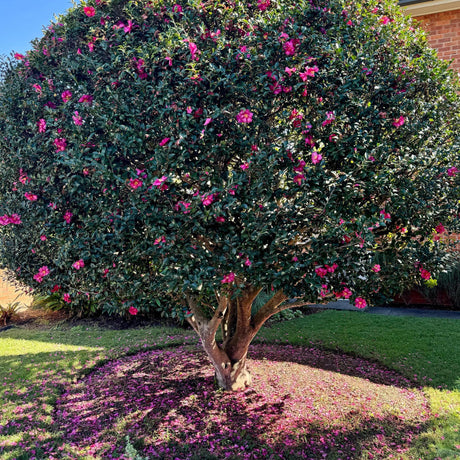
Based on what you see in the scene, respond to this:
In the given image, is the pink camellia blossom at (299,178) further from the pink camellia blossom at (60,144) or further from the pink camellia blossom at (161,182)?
the pink camellia blossom at (60,144)

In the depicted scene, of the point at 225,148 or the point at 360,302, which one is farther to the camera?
the point at 360,302

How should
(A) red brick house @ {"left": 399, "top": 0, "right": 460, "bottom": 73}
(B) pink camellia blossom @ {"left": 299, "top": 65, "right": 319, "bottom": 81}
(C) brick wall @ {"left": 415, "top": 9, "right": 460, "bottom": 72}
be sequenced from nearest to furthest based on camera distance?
(B) pink camellia blossom @ {"left": 299, "top": 65, "right": 319, "bottom": 81} → (A) red brick house @ {"left": 399, "top": 0, "right": 460, "bottom": 73} → (C) brick wall @ {"left": 415, "top": 9, "right": 460, "bottom": 72}

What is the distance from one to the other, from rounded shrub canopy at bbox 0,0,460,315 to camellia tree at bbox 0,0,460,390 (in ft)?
0.05

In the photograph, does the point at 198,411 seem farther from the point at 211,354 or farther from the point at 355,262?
the point at 355,262

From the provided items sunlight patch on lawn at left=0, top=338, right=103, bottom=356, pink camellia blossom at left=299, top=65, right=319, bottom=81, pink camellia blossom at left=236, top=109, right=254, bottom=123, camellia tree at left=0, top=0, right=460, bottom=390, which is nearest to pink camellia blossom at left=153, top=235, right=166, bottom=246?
camellia tree at left=0, top=0, right=460, bottom=390

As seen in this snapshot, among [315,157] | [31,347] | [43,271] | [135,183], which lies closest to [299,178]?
[315,157]

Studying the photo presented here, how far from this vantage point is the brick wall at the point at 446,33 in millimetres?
9430

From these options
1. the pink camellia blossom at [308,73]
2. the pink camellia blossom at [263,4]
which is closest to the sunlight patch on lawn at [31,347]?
the pink camellia blossom at [308,73]

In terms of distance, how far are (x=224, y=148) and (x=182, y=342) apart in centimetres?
483

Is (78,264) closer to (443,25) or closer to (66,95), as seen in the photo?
(66,95)

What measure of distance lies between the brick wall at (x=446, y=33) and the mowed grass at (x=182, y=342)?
6.52 m

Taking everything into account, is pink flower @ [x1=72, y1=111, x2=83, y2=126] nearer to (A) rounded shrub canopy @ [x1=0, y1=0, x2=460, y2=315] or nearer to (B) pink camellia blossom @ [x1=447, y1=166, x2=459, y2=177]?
(A) rounded shrub canopy @ [x1=0, y1=0, x2=460, y2=315]

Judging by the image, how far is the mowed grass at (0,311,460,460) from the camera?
156 inches

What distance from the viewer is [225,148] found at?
3158mm
